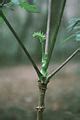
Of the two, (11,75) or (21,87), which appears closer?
(21,87)

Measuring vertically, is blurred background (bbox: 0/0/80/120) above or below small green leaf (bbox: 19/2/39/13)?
below

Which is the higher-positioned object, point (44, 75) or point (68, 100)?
point (44, 75)

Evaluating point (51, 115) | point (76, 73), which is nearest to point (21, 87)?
point (76, 73)

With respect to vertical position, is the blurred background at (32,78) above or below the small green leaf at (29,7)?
below

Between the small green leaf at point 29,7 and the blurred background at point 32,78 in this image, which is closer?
the small green leaf at point 29,7

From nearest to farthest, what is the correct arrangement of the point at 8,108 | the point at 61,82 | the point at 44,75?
the point at 44,75 → the point at 8,108 → the point at 61,82

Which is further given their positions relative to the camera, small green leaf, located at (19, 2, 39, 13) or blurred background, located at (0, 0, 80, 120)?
blurred background, located at (0, 0, 80, 120)

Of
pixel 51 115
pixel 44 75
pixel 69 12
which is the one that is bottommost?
pixel 51 115

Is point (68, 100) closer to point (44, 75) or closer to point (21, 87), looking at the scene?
point (21, 87)
